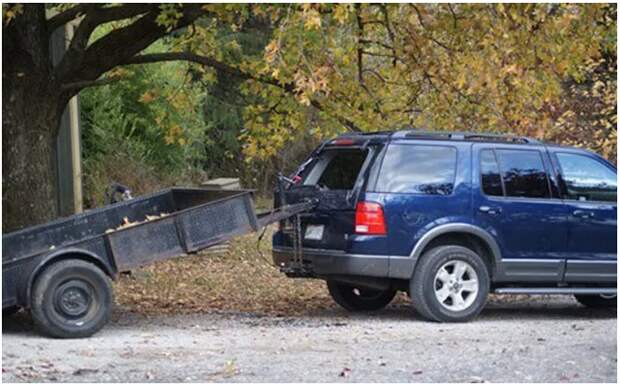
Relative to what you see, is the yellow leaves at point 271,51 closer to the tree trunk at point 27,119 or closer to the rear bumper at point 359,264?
the rear bumper at point 359,264

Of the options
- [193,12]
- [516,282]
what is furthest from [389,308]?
[193,12]

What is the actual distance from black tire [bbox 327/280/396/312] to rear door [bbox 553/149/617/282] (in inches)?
80.8

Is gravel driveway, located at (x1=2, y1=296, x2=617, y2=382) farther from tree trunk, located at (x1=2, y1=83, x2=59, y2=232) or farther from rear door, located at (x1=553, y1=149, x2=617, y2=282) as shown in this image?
tree trunk, located at (x1=2, y1=83, x2=59, y2=232)

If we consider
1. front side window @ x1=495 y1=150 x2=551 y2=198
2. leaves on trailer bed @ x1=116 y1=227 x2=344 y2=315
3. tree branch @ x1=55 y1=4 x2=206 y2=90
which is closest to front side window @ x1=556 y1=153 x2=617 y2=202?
front side window @ x1=495 y1=150 x2=551 y2=198

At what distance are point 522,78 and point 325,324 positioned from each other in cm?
327

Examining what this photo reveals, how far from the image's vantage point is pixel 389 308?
12.1 metres

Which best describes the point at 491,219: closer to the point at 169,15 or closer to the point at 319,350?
the point at 319,350

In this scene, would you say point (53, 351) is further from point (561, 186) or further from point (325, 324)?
point (561, 186)

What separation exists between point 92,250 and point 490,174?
4080mm

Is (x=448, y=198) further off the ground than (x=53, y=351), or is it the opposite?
(x=448, y=198)

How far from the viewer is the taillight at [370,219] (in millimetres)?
10297

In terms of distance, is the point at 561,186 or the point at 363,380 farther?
the point at 561,186

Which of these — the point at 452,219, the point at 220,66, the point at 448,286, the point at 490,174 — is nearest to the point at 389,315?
the point at 448,286

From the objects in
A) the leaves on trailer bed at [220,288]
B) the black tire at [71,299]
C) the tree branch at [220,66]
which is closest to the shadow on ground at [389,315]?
the leaves on trailer bed at [220,288]
